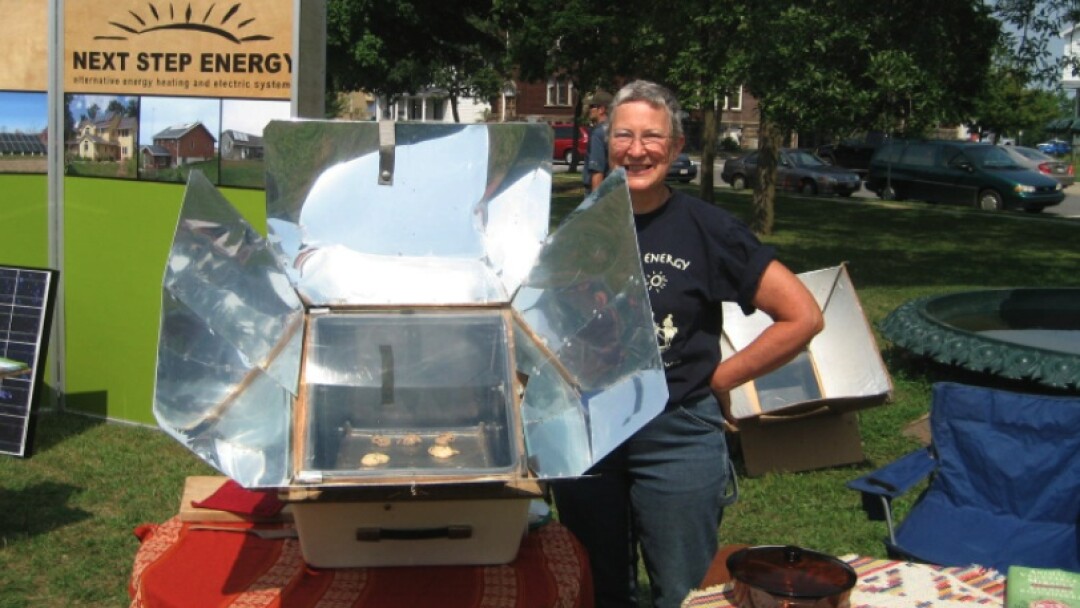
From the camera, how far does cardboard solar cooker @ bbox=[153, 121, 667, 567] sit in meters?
2.25

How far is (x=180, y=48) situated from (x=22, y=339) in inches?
62.3

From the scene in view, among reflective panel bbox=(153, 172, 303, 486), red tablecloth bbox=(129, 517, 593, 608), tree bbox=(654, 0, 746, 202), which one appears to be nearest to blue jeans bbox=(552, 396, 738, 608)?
red tablecloth bbox=(129, 517, 593, 608)

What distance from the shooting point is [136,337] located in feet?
20.5

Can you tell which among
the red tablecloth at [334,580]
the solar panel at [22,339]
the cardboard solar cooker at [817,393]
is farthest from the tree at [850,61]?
the red tablecloth at [334,580]

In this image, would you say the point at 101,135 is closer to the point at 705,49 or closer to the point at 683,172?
the point at 705,49

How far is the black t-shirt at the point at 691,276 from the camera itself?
2.72 m

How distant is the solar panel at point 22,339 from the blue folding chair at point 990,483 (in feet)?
11.2

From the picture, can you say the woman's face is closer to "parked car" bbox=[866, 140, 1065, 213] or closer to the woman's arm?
the woman's arm

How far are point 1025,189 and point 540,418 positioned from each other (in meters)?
22.1

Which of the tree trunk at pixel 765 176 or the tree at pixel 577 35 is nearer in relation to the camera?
the tree trunk at pixel 765 176

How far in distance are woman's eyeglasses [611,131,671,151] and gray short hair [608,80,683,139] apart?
0.05 meters

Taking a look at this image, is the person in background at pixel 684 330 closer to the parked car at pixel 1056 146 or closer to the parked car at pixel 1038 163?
the parked car at pixel 1038 163

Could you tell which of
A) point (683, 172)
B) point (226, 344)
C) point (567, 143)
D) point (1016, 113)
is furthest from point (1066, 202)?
point (226, 344)

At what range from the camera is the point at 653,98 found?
2.70 m
